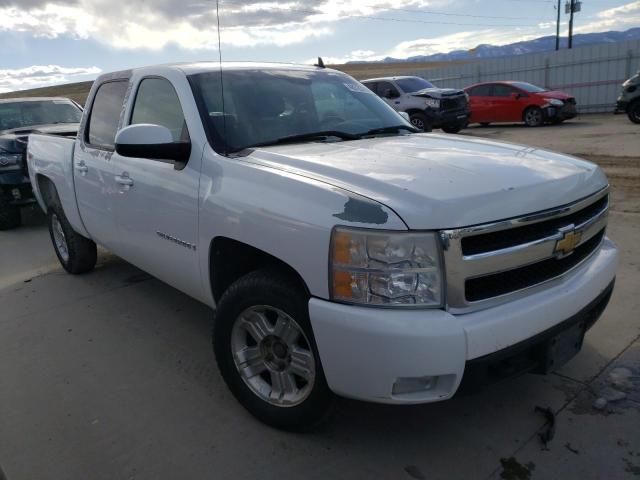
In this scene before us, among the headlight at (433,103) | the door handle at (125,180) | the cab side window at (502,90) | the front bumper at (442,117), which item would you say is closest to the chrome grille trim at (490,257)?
the door handle at (125,180)

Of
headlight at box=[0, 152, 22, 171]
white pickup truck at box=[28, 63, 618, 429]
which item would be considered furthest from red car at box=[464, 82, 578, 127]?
white pickup truck at box=[28, 63, 618, 429]

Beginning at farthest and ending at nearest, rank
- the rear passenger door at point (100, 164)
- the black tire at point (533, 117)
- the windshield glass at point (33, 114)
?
the black tire at point (533, 117)
the windshield glass at point (33, 114)
the rear passenger door at point (100, 164)

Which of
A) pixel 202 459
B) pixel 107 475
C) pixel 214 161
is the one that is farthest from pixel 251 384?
pixel 214 161

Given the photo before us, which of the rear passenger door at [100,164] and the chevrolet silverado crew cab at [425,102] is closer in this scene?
the rear passenger door at [100,164]

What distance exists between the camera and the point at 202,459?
104 inches

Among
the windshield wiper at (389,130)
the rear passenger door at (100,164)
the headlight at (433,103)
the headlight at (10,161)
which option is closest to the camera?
the windshield wiper at (389,130)

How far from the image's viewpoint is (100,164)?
412cm

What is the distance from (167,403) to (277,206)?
1445mm

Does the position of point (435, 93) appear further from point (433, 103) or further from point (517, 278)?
point (517, 278)

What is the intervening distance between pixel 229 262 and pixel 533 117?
1616 centimetres

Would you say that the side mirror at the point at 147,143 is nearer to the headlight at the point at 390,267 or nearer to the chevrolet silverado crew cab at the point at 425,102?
the headlight at the point at 390,267

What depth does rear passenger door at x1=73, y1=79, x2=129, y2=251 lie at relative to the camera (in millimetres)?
4074

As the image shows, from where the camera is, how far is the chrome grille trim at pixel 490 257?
2127mm

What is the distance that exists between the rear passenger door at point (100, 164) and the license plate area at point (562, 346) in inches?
117
